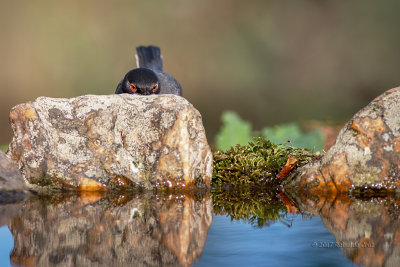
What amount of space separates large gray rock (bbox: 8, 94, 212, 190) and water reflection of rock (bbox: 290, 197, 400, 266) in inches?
37.9

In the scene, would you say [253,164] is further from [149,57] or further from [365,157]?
[149,57]

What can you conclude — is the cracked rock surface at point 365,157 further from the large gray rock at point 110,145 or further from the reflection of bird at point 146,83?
the reflection of bird at point 146,83

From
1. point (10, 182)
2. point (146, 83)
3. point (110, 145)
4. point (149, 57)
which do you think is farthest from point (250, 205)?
point (149, 57)

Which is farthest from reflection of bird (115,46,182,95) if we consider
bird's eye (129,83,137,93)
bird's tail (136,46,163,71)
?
bird's tail (136,46,163,71)

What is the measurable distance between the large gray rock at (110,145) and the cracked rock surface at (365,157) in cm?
80

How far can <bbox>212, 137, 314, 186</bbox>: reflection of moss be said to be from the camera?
3.91 m

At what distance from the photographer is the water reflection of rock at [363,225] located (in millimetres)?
2018

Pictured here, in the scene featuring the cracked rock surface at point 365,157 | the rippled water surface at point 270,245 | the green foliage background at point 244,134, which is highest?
the green foliage background at point 244,134

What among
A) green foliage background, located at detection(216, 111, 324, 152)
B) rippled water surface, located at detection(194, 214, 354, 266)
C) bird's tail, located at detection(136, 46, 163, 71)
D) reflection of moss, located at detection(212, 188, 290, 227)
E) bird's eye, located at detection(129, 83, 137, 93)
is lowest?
rippled water surface, located at detection(194, 214, 354, 266)

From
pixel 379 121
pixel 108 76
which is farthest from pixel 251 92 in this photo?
pixel 379 121

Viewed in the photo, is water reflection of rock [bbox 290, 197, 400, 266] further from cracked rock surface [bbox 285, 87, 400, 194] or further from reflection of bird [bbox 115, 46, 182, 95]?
reflection of bird [bbox 115, 46, 182, 95]

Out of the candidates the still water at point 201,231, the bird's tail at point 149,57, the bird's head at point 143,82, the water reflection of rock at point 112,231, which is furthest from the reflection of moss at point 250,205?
the bird's tail at point 149,57

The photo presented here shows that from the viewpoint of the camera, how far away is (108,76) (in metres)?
9.73

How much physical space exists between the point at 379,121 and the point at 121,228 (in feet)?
6.53
